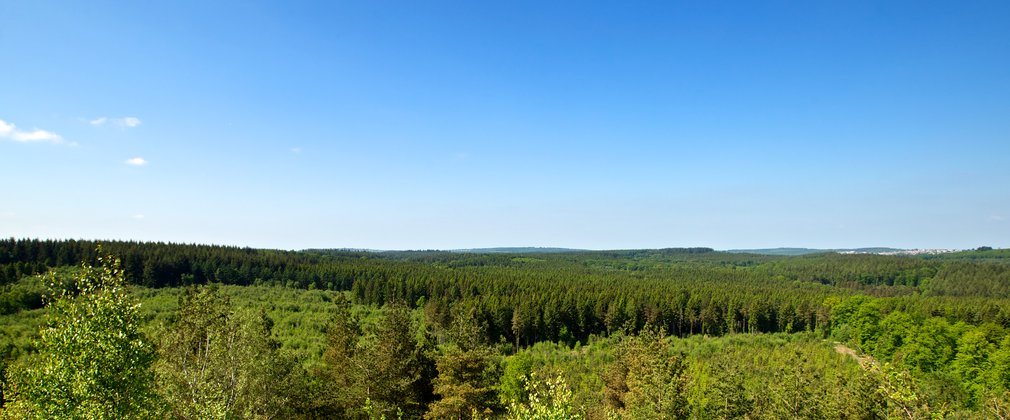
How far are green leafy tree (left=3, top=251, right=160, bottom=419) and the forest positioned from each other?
0.06m

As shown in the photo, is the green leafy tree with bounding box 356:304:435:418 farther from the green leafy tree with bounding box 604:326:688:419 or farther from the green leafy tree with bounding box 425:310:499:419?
the green leafy tree with bounding box 604:326:688:419

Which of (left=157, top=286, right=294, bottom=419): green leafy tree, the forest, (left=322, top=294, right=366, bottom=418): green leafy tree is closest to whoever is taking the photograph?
the forest

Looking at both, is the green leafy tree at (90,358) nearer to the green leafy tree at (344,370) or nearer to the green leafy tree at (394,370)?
the green leafy tree at (394,370)

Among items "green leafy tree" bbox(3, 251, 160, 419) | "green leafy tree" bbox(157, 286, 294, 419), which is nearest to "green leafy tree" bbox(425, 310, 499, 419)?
"green leafy tree" bbox(157, 286, 294, 419)

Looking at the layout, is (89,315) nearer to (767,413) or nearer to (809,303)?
(767,413)

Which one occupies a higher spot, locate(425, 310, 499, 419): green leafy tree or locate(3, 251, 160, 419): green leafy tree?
locate(3, 251, 160, 419): green leafy tree

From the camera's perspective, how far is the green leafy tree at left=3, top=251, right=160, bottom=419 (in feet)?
43.6

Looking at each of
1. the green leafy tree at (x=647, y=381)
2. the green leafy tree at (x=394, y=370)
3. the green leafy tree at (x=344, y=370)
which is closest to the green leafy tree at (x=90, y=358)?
the green leafy tree at (x=394, y=370)

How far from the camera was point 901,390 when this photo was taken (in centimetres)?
863

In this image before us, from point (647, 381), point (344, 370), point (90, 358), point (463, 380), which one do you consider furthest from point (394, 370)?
point (90, 358)

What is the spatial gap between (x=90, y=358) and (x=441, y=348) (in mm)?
32860

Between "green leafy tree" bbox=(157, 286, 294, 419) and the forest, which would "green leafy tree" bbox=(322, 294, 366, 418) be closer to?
the forest

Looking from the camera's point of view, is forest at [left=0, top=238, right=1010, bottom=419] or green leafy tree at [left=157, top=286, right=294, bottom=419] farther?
green leafy tree at [left=157, top=286, right=294, bottom=419]

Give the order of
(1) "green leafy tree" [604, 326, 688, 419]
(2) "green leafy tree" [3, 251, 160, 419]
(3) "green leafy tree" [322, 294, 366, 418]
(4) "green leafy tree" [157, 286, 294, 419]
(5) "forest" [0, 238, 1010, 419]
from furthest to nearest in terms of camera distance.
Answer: (3) "green leafy tree" [322, 294, 366, 418]
(1) "green leafy tree" [604, 326, 688, 419]
(4) "green leafy tree" [157, 286, 294, 419]
(5) "forest" [0, 238, 1010, 419]
(2) "green leafy tree" [3, 251, 160, 419]
